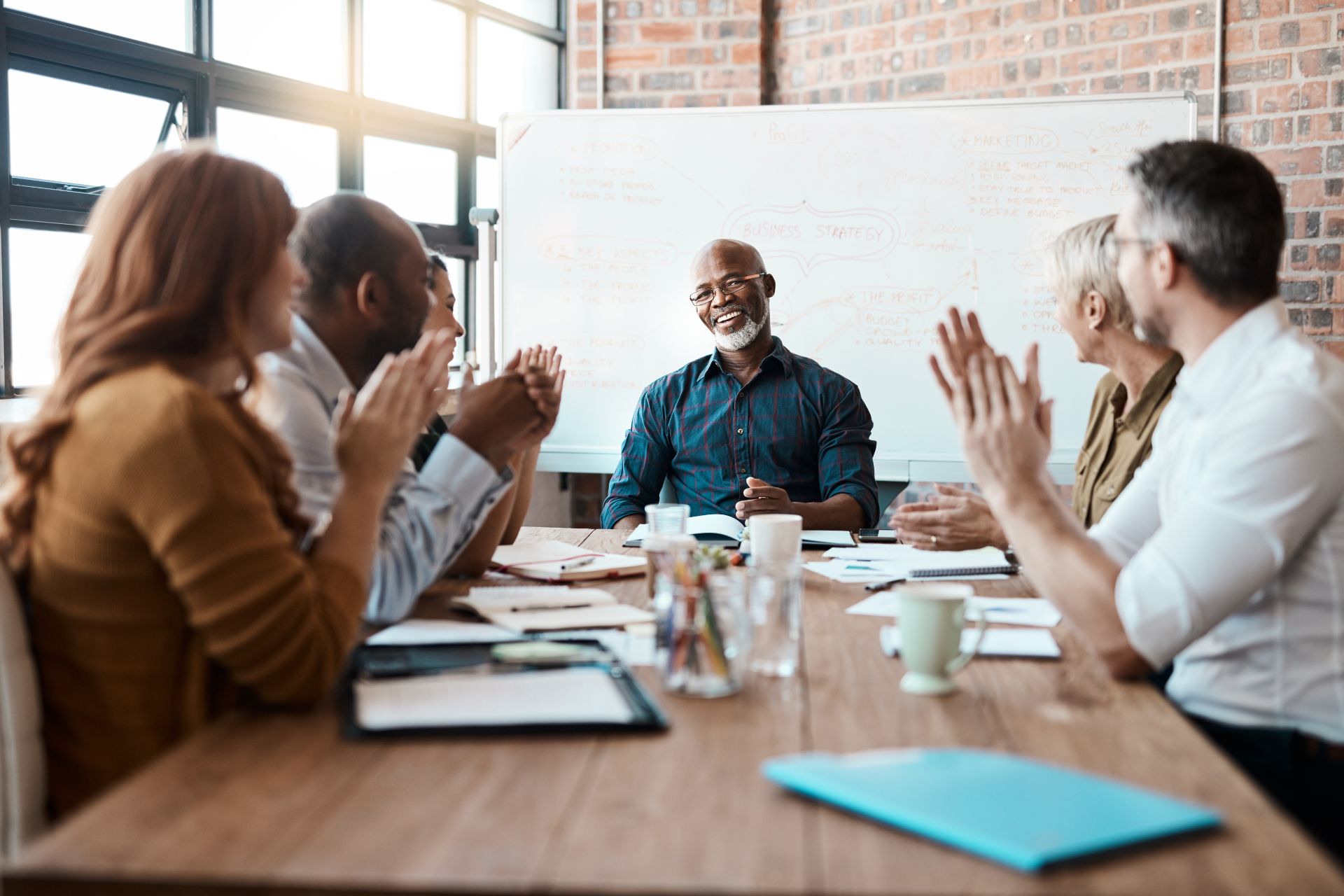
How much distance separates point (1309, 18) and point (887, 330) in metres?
1.53

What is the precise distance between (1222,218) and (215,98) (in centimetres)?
284

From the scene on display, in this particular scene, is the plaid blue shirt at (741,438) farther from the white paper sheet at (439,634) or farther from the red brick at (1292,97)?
the red brick at (1292,97)

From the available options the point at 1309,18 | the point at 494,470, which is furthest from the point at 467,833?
the point at 1309,18

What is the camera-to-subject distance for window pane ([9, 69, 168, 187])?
2812mm

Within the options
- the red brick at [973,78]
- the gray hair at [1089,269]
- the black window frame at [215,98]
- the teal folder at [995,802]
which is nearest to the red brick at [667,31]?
the black window frame at [215,98]

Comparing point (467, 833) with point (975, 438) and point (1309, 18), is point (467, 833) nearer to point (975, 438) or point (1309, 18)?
point (975, 438)

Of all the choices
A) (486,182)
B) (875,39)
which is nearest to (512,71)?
(486,182)

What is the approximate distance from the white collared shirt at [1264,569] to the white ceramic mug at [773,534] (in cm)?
52

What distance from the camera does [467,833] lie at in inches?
31.7

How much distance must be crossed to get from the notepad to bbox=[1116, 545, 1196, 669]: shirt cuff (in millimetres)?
766

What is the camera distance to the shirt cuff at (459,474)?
1.52 meters

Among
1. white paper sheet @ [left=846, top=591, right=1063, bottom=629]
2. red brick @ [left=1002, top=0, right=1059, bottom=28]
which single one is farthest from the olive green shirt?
red brick @ [left=1002, top=0, right=1059, bottom=28]

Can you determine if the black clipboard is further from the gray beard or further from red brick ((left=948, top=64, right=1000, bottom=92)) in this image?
red brick ((left=948, top=64, right=1000, bottom=92))

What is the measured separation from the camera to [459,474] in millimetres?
1530
